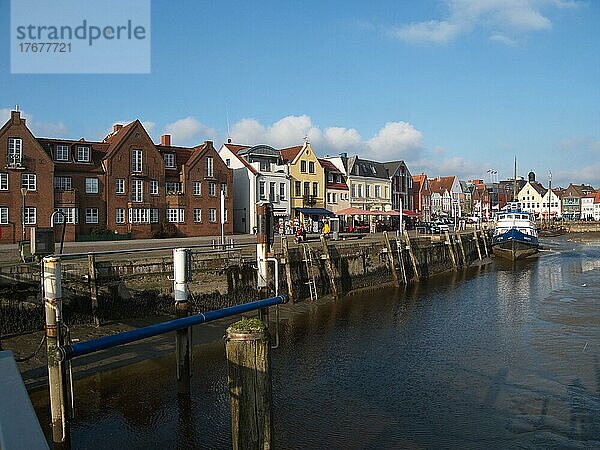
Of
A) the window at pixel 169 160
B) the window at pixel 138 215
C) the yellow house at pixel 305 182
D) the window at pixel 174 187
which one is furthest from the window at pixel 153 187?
the yellow house at pixel 305 182

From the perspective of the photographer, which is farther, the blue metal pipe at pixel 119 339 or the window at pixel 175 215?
the window at pixel 175 215

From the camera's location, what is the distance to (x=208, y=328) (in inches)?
712

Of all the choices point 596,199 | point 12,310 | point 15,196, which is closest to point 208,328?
point 12,310

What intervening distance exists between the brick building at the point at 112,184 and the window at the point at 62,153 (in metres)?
0.06

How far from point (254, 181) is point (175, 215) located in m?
8.54

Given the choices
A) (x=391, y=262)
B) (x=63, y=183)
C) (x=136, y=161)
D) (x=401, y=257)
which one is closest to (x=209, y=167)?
(x=136, y=161)

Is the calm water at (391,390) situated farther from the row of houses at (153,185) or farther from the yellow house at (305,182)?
the yellow house at (305,182)

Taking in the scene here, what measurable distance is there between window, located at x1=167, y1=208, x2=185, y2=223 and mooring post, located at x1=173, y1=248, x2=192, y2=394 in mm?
→ 32432

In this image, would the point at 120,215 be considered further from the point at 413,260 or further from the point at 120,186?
the point at 413,260

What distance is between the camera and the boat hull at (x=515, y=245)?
49.1 metres

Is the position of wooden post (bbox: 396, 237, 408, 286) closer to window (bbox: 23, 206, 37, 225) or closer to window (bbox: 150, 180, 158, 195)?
window (bbox: 150, 180, 158, 195)

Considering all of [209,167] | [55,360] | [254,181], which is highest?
[209,167]

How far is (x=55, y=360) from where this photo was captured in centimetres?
879

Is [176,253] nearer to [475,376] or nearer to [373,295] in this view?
[475,376]
